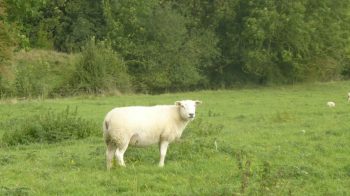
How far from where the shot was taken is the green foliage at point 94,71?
35591 mm

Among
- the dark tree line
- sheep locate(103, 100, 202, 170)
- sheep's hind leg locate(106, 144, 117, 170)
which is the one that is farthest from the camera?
the dark tree line

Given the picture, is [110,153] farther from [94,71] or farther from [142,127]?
[94,71]

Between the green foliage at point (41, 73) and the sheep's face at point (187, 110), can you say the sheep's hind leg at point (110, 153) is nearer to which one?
the sheep's face at point (187, 110)

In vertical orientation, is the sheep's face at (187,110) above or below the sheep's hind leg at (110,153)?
above

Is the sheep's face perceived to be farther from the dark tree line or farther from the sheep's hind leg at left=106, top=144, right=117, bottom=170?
the dark tree line

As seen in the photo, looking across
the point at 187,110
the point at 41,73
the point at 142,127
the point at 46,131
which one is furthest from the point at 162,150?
the point at 41,73

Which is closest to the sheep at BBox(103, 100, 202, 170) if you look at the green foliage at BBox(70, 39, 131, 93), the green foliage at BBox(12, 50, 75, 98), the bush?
the bush

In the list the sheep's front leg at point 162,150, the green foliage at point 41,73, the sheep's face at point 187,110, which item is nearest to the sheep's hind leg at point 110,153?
the sheep's front leg at point 162,150

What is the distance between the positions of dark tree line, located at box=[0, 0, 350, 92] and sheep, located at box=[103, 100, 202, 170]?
26708 millimetres

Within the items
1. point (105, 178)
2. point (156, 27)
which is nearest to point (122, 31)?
point (156, 27)

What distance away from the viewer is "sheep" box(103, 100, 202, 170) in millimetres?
12234

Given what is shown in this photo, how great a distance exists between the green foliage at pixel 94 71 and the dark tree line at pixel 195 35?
11.7 ft

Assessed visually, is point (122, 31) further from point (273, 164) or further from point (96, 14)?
point (273, 164)

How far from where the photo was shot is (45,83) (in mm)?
35344
